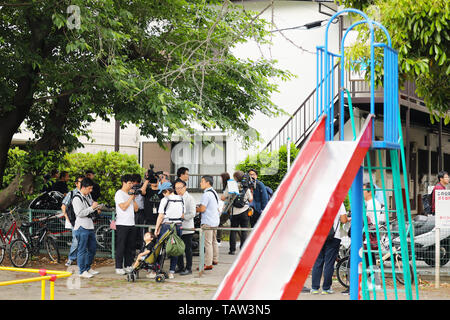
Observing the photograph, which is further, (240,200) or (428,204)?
(240,200)

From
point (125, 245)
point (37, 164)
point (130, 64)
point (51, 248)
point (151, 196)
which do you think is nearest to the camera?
point (125, 245)

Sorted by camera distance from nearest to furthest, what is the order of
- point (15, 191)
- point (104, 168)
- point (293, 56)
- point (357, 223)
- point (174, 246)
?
point (357, 223) → point (174, 246) → point (15, 191) → point (104, 168) → point (293, 56)

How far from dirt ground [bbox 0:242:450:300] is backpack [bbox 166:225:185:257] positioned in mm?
567

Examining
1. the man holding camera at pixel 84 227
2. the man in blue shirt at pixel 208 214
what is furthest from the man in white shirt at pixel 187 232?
the man holding camera at pixel 84 227

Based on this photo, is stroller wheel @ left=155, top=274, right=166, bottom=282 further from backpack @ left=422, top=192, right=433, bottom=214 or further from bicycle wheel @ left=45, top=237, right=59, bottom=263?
backpack @ left=422, top=192, right=433, bottom=214

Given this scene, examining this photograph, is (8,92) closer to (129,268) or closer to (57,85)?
(57,85)

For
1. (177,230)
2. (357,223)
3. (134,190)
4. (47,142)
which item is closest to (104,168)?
(47,142)

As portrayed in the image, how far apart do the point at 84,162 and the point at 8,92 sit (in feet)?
18.3

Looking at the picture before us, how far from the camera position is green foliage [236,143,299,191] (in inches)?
716

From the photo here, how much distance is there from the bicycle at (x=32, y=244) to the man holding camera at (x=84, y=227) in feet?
6.10

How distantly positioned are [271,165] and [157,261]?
26.7 ft

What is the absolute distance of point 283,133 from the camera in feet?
65.4

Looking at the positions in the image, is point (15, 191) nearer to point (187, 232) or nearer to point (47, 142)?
point (47, 142)

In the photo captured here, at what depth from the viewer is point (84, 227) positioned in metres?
11.1
